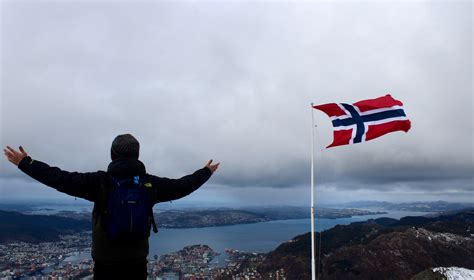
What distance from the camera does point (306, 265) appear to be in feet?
471

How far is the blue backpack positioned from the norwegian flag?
10.3 metres

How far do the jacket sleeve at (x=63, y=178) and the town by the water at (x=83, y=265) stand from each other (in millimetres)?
122643

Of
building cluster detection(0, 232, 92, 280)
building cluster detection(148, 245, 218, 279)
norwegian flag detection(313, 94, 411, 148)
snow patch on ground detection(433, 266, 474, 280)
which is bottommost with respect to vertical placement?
building cluster detection(148, 245, 218, 279)

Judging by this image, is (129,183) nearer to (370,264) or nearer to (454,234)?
(370,264)

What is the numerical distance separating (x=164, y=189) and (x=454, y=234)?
9404 inches

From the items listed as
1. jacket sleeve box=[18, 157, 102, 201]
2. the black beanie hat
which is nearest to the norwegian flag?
the black beanie hat

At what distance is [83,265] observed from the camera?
5482 inches

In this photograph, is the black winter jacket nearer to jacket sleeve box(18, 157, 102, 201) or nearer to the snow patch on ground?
jacket sleeve box(18, 157, 102, 201)

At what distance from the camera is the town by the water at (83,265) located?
128625mm

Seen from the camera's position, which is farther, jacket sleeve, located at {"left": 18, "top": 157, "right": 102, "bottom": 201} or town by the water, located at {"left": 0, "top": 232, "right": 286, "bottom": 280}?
town by the water, located at {"left": 0, "top": 232, "right": 286, "bottom": 280}

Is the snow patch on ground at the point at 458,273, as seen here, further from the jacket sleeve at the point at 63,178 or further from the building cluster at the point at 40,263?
the building cluster at the point at 40,263

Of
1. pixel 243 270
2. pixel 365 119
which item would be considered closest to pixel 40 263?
pixel 243 270

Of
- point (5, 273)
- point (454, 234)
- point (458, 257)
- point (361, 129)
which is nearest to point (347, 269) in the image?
point (458, 257)

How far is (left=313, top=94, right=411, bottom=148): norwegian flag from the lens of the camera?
13141mm
